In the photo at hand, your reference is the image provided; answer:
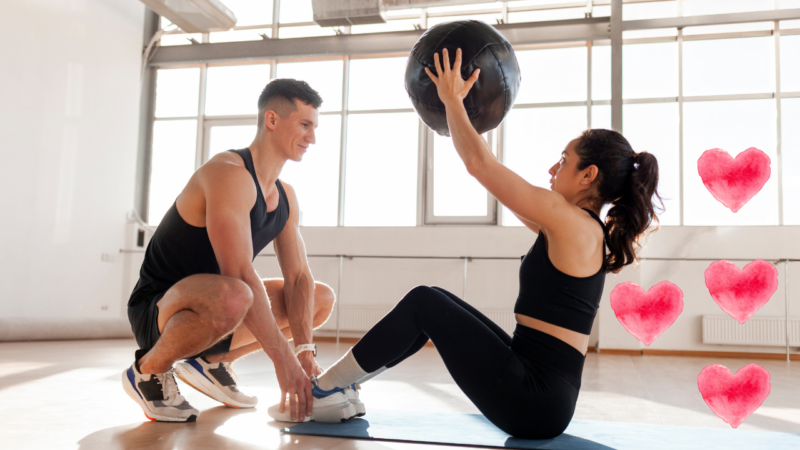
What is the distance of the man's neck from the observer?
197cm

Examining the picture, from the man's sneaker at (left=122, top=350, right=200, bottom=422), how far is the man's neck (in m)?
0.67

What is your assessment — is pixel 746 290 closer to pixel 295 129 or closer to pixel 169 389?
pixel 295 129

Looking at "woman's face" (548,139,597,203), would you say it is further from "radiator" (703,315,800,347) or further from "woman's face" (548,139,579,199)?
"radiator" (703,315,800,347)

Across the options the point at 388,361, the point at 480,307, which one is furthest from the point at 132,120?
the point at 388,361

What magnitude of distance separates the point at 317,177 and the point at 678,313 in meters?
3.90

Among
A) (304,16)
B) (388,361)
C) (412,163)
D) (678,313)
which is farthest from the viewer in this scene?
(304,16)

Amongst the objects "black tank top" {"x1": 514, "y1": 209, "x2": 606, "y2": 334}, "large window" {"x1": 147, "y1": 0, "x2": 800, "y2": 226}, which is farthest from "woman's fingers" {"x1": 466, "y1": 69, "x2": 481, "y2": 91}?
"large window" {"x1": 147, "y1": 0, "x2": 800, "y2": 226}

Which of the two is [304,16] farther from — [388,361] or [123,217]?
[388,361]

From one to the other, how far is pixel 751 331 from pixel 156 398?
5.24 meters

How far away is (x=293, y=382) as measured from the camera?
1561 millimetres

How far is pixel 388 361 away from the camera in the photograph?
5.46 ft

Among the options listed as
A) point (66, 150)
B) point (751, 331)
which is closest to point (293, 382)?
point (751, 331)

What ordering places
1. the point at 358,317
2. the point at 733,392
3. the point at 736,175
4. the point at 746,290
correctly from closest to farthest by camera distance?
1. the point at 733,392
2. the point at 736,175
3. the point at 746,290
4. the point at 358,317

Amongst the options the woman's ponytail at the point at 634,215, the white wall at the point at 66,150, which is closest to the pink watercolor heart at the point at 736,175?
the woman's ponytail at the point at 634,215
